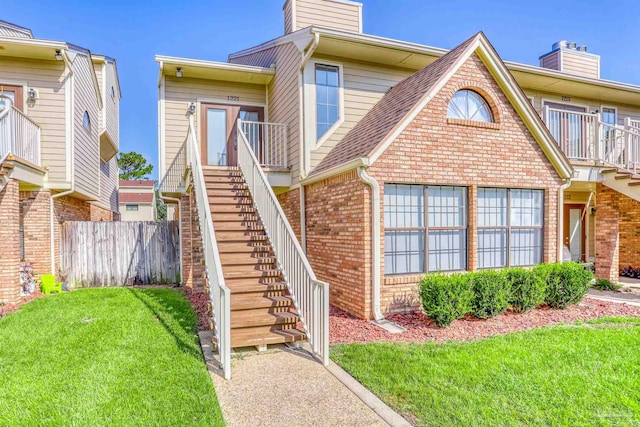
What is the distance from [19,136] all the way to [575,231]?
55.9 feet

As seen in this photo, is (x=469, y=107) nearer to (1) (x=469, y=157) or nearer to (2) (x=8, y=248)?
(1) (x=469, y=157)

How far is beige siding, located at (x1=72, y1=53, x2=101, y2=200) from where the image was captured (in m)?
10.6

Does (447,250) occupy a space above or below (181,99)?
below

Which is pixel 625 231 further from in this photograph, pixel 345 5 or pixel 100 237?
pixel 100 237

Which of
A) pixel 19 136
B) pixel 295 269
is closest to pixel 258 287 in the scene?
pixel 295 269

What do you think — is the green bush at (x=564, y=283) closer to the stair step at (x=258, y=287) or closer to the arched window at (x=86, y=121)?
the stair step at (x=258, y=287)

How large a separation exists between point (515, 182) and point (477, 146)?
3.95 feet

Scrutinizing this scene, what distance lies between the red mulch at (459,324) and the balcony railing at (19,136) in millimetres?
7739

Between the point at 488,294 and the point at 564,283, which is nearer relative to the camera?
the point at 488,294

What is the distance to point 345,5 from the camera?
10656 mm

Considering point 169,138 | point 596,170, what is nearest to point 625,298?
point 596,170

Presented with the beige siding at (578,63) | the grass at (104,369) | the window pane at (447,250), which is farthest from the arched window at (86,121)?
the beige siding at (578,63)

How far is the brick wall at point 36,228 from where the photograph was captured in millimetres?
9602

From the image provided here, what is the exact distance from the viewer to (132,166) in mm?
42500
